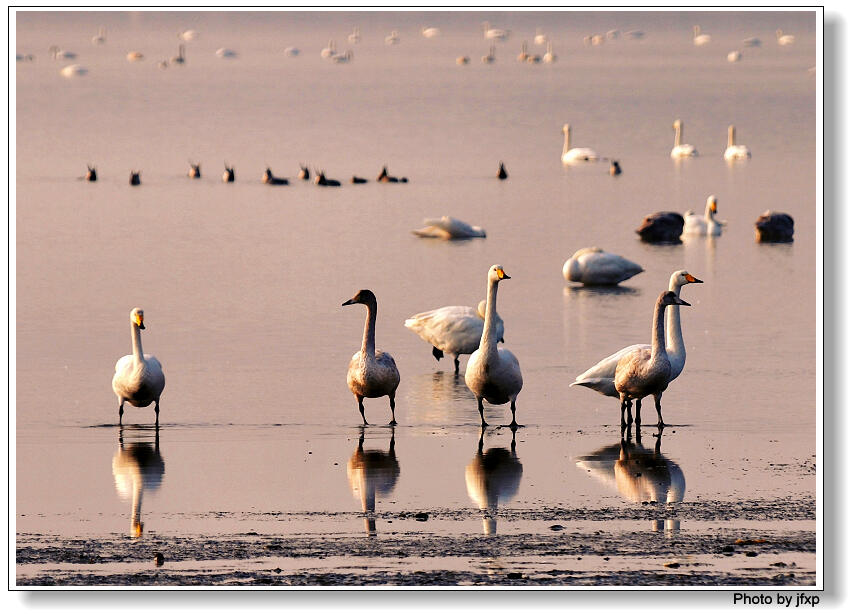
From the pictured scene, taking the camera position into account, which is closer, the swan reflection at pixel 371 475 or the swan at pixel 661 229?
the swan reflection at pixel 371 475

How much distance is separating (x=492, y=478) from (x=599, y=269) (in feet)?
41.6

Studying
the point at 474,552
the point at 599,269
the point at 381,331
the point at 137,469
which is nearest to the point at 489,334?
the point at 137,469

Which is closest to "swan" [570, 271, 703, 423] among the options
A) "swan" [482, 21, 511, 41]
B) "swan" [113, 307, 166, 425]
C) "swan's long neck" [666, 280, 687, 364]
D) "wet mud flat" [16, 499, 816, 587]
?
Answer: "swan's long neck" [666, 280, 687, 364]

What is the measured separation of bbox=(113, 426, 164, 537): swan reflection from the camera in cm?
1347

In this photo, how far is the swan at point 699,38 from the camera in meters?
145

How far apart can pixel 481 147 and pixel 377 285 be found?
34.0 m

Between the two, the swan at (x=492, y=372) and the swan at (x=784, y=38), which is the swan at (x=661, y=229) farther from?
the swan at (x=784, y=38)

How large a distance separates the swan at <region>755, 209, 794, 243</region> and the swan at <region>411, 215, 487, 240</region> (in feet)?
19.1

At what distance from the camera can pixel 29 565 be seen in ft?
36.9

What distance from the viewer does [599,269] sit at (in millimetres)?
26484

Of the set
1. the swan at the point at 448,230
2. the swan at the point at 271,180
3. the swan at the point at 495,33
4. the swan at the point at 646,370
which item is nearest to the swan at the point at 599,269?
the swan at the point at 448,230

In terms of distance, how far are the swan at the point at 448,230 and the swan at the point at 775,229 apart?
19.1 ft

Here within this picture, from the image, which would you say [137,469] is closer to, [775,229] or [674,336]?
[674,336]

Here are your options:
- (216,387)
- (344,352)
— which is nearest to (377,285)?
(344,352)
